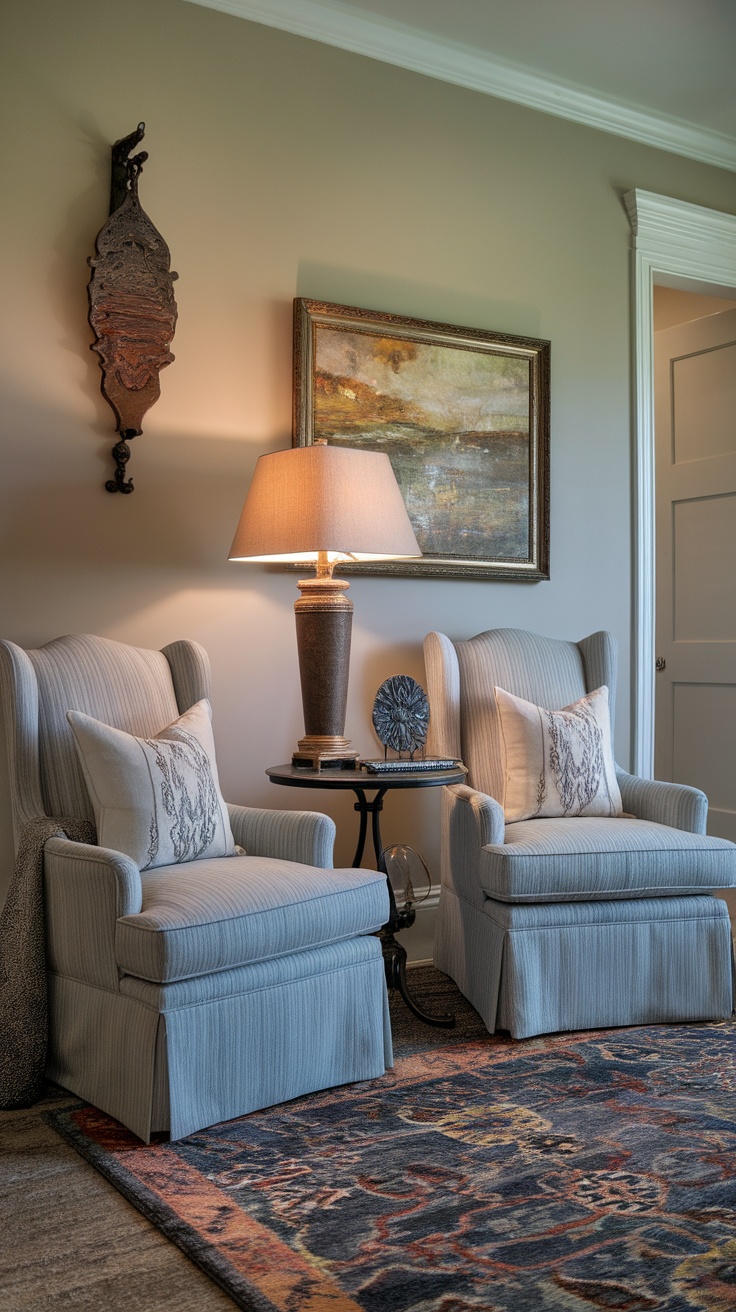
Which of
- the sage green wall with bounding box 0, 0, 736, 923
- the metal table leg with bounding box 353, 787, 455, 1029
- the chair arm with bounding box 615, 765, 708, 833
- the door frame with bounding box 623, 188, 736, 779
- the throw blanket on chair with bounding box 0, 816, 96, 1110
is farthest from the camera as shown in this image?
the door frame with bounding box 623, 188, 736, 779

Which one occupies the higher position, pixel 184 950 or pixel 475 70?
pixel 475 70

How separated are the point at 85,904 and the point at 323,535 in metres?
1.06

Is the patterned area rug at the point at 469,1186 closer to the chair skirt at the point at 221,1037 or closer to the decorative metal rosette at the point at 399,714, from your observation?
the chair skirt at the point at 221,1037

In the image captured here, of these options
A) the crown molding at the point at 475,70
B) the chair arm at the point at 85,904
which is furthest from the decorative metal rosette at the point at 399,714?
the crown molding at the point at 475,70

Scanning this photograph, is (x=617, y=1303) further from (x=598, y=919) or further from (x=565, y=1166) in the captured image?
(x=598, y=919)

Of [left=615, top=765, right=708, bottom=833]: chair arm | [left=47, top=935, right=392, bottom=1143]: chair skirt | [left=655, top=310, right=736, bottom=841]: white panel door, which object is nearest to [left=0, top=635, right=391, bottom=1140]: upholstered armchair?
[left=47, top=935, right=392, bottom=1143]: chair skirt

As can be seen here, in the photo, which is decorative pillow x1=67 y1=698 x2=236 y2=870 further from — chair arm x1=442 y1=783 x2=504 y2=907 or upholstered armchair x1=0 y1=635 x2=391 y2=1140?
chair arm x1=442 y1=783 x2=504 y2=907

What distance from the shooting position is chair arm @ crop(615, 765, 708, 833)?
9.83 ft

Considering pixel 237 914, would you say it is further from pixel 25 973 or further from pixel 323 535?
pixel 323 535

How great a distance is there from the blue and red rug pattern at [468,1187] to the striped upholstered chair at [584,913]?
20 cm

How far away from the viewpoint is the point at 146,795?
2352 mm

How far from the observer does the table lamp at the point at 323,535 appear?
2.80 metres

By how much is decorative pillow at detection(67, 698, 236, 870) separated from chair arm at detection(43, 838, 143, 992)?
0.08 meters

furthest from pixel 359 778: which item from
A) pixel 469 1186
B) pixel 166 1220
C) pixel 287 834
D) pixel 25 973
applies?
pixel 166 1220
